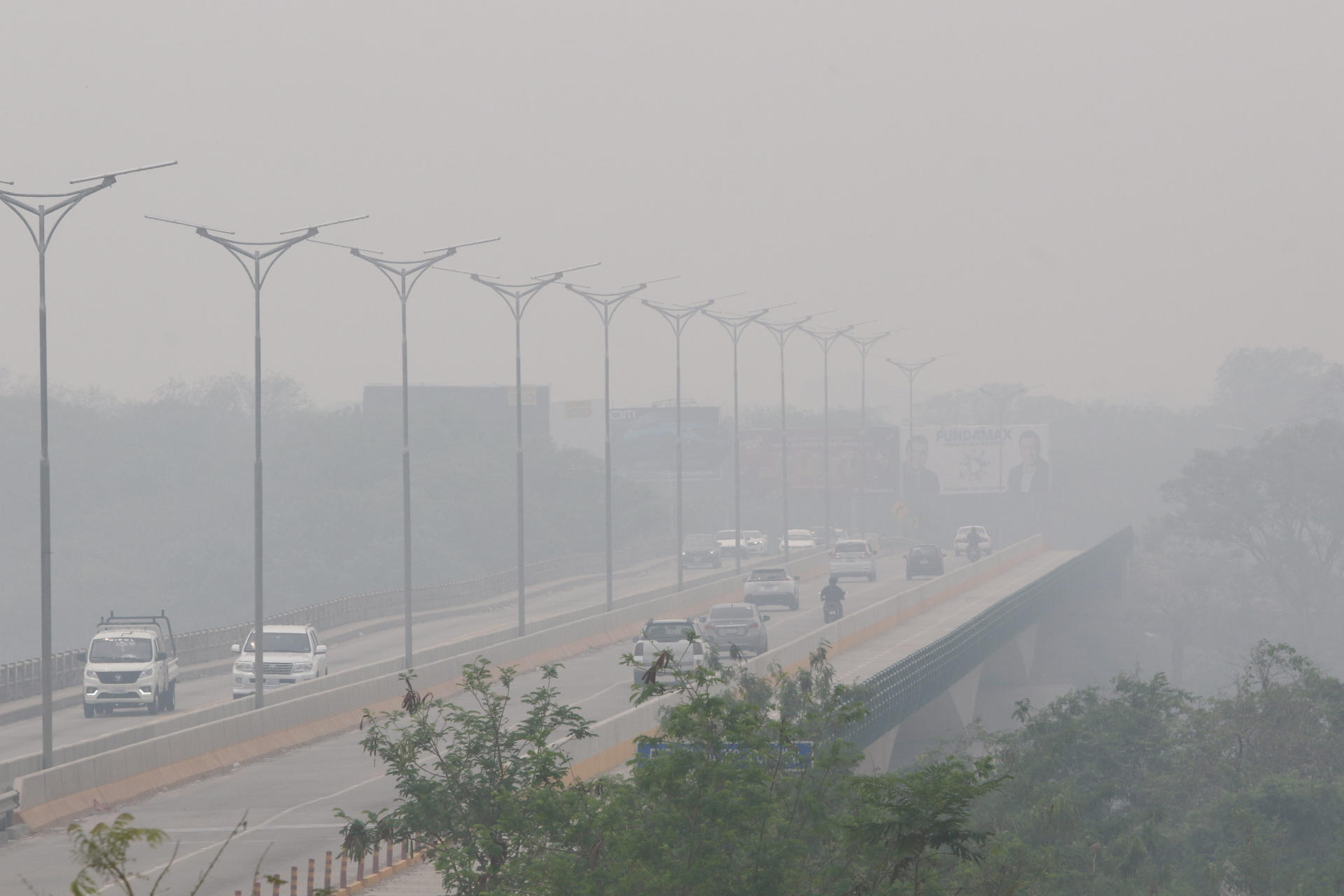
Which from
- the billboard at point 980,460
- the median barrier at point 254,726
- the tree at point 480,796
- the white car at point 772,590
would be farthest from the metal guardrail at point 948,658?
the billboard at point 980,460

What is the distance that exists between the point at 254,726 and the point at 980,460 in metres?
96.6

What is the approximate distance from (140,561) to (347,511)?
45.4 ft

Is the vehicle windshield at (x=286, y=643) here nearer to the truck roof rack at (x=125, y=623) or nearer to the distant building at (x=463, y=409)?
the truck roof rack at (x=125, y=623)

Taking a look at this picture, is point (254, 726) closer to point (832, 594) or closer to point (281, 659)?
point (281, 659)

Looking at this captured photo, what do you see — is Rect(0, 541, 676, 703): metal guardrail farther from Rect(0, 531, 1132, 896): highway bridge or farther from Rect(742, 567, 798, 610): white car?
Rect(742, 567, 798, 610): white car

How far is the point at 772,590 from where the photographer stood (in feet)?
212

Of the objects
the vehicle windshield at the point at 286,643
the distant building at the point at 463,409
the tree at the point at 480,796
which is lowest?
the vehicle windshield at the point at 286,643

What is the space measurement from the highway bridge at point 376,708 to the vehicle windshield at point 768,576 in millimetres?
1260

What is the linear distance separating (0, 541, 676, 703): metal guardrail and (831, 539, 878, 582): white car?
694 inches

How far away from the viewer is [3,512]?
109 metres

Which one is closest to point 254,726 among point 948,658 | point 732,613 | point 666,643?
point 666,643

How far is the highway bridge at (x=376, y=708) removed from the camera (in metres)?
23.7

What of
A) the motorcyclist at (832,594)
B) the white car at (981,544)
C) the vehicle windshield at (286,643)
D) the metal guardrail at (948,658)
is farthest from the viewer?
the white car at (981,544)

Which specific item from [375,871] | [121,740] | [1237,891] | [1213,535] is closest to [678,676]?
[375,871]
